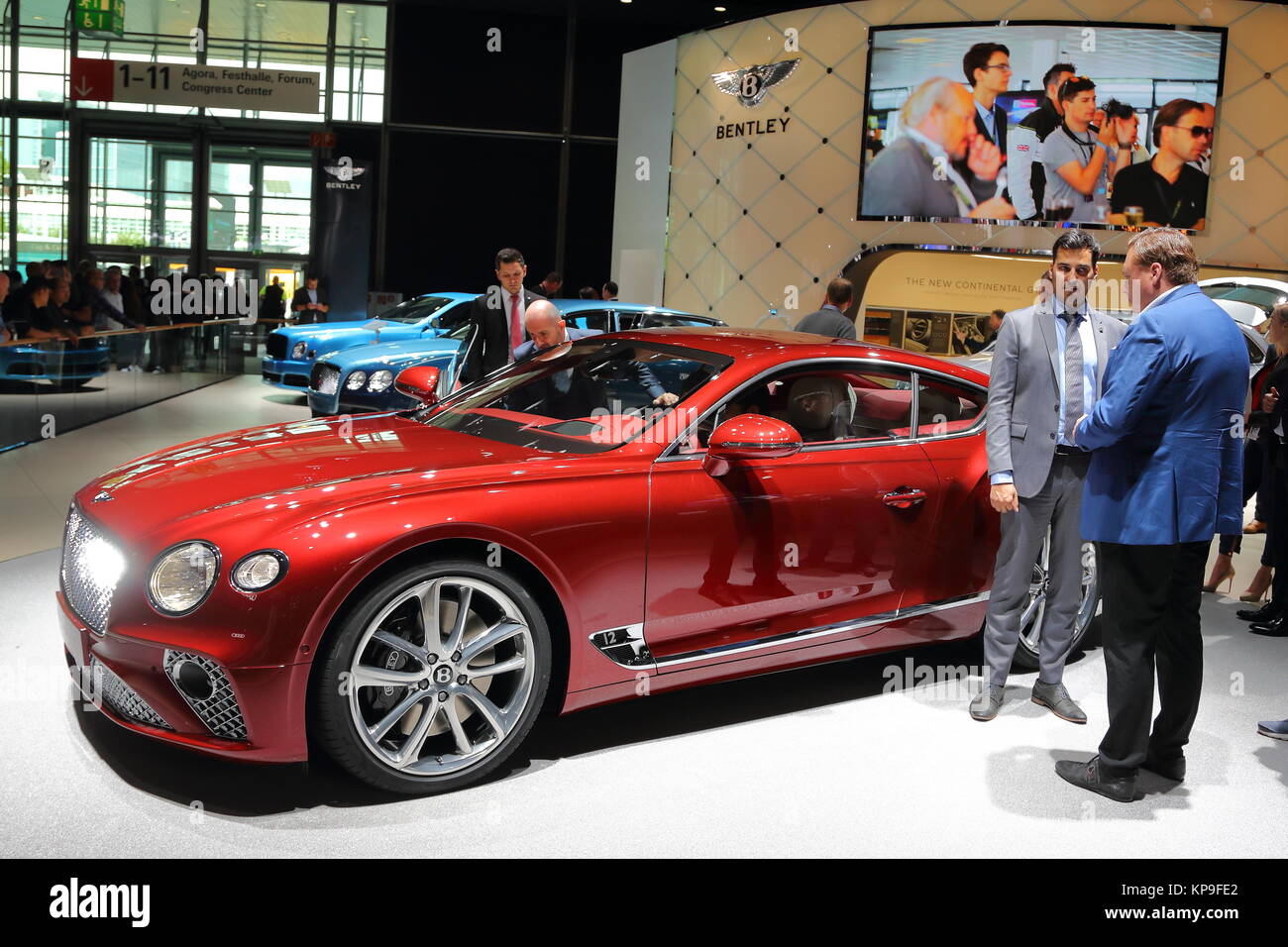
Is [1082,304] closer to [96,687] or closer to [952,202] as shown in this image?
[96,687]

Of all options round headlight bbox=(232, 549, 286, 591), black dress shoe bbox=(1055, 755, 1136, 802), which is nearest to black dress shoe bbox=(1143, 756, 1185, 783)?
black dress shoe bbox=(1055, 755, 1136, 802)

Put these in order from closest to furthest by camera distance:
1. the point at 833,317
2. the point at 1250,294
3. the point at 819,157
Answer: the point at 833,317
the point at 1250,294
the point at 819,157

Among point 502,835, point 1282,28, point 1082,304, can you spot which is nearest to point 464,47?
point 1282,28

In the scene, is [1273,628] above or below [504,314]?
below

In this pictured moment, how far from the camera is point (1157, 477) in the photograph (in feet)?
10.5

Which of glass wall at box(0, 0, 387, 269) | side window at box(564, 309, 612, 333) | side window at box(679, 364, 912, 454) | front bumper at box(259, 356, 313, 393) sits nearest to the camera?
side window at box(679, 364, 912, 454)

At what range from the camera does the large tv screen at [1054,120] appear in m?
10.6

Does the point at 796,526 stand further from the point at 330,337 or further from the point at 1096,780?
the point at 330,337

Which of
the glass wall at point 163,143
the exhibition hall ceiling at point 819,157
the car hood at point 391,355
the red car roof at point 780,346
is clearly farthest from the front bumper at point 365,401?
the glass wall at point 163,143

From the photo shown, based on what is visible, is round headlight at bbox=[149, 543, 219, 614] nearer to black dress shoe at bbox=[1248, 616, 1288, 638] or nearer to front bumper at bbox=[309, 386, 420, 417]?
black dress shoe at bbox=[1248, 616, 1288, 638]

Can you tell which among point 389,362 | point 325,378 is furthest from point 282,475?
point 325,378

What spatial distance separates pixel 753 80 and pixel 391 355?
18.6ft

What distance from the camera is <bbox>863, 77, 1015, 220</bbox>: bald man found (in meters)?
11.1

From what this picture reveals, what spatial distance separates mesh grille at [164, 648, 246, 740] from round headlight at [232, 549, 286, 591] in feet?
0.66
